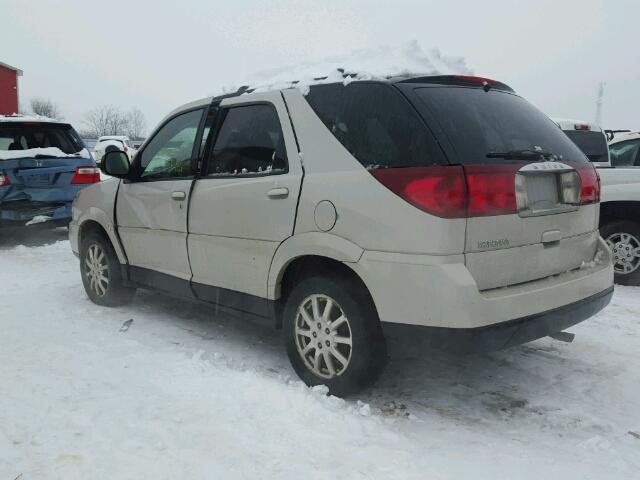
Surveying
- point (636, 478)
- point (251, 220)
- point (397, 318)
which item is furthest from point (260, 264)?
point (636, 478)

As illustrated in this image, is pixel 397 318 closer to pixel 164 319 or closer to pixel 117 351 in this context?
pixel 117 351

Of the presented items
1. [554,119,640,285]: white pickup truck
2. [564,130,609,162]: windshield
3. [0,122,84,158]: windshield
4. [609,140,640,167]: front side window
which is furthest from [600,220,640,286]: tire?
[0,122,84,158]: windshield

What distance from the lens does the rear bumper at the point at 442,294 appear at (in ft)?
8.54

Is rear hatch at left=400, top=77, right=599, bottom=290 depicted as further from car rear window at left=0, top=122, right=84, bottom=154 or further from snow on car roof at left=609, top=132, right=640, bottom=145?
car rear window at left=0, top=122, right=84, bottom=154

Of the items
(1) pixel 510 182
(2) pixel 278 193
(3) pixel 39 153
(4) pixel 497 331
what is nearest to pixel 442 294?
(4) pixel 497 331

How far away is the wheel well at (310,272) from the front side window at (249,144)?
55 cm

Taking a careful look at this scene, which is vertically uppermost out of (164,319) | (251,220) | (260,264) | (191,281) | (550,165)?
(550,165)

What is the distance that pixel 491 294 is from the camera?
2.70 m

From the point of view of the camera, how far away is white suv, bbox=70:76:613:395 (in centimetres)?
265

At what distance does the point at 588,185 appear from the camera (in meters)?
3.27

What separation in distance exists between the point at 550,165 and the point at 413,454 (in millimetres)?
1618

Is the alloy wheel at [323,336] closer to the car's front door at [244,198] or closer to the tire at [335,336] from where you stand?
the tire at [335,336]

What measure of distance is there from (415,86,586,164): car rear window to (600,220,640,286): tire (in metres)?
3.00

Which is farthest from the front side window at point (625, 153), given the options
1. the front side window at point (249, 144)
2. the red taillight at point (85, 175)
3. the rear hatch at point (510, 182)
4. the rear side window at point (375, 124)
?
the red taillight at point (85, 175)
